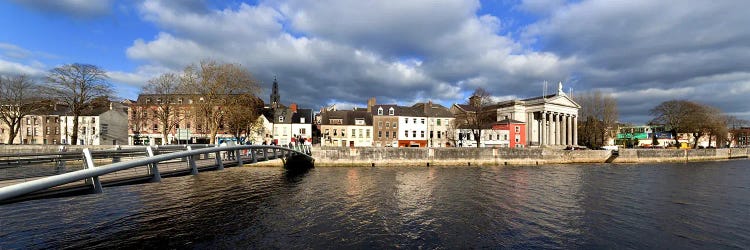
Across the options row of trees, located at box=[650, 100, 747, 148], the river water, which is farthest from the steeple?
row of trees, located at box=[650, 100, 747, 148]

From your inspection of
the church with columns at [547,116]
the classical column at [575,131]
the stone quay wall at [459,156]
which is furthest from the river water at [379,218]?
the classical column at [575,131]

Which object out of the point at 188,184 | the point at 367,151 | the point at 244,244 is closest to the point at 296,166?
the point at 367,151

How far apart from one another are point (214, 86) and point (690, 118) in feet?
305

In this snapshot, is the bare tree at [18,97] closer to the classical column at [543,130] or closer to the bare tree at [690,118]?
the classical column at [543,130]

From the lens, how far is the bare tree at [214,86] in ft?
157

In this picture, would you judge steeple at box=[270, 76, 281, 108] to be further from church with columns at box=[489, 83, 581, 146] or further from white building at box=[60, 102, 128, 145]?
→ church with columns at box=[489, 83, 581, 146]

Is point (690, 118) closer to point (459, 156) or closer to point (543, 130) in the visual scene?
point (543, 130)

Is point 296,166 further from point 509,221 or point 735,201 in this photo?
point 735,201

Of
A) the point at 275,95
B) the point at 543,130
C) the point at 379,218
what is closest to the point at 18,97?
the point at 275,95

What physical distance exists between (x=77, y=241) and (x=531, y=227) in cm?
1697

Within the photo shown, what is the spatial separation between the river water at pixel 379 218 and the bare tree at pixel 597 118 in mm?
56714

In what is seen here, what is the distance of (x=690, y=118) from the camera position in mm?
76625

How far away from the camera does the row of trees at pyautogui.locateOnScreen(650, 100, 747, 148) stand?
76.7 m

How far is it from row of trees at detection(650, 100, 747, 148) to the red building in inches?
1333
